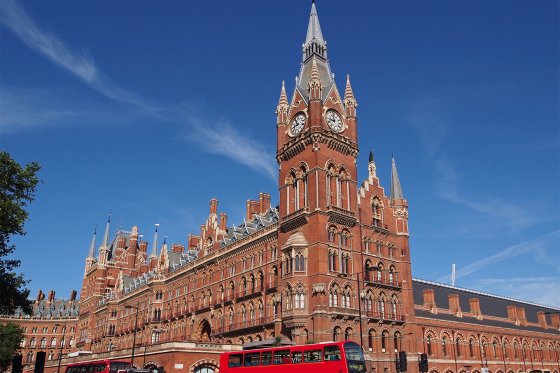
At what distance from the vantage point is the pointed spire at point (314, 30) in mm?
72975

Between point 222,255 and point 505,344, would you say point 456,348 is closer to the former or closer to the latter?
point 505,344

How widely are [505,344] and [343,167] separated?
4156 cm

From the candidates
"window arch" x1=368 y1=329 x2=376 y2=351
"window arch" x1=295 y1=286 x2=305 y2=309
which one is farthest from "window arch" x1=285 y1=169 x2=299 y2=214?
"window arch" x1=368 y1=329 x2=376 y2=351

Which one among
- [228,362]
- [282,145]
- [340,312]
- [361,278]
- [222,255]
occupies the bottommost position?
[228,362]

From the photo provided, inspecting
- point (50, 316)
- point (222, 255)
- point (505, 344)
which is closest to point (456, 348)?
point (505, 344)

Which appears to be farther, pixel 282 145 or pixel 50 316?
pixel 50 316

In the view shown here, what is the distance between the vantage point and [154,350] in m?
60.4

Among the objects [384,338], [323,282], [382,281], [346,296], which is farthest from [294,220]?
[384,338]

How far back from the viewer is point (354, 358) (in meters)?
36.0

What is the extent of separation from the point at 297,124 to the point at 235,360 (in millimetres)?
31317

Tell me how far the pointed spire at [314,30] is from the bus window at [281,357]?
153 ft

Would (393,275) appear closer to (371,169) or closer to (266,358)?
(371,169)

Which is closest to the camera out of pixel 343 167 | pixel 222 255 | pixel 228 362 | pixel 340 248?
pixel 228 362

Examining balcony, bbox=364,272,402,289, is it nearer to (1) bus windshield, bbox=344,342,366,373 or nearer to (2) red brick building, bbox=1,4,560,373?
(2) red brick building, bbox=1,4,560,373
